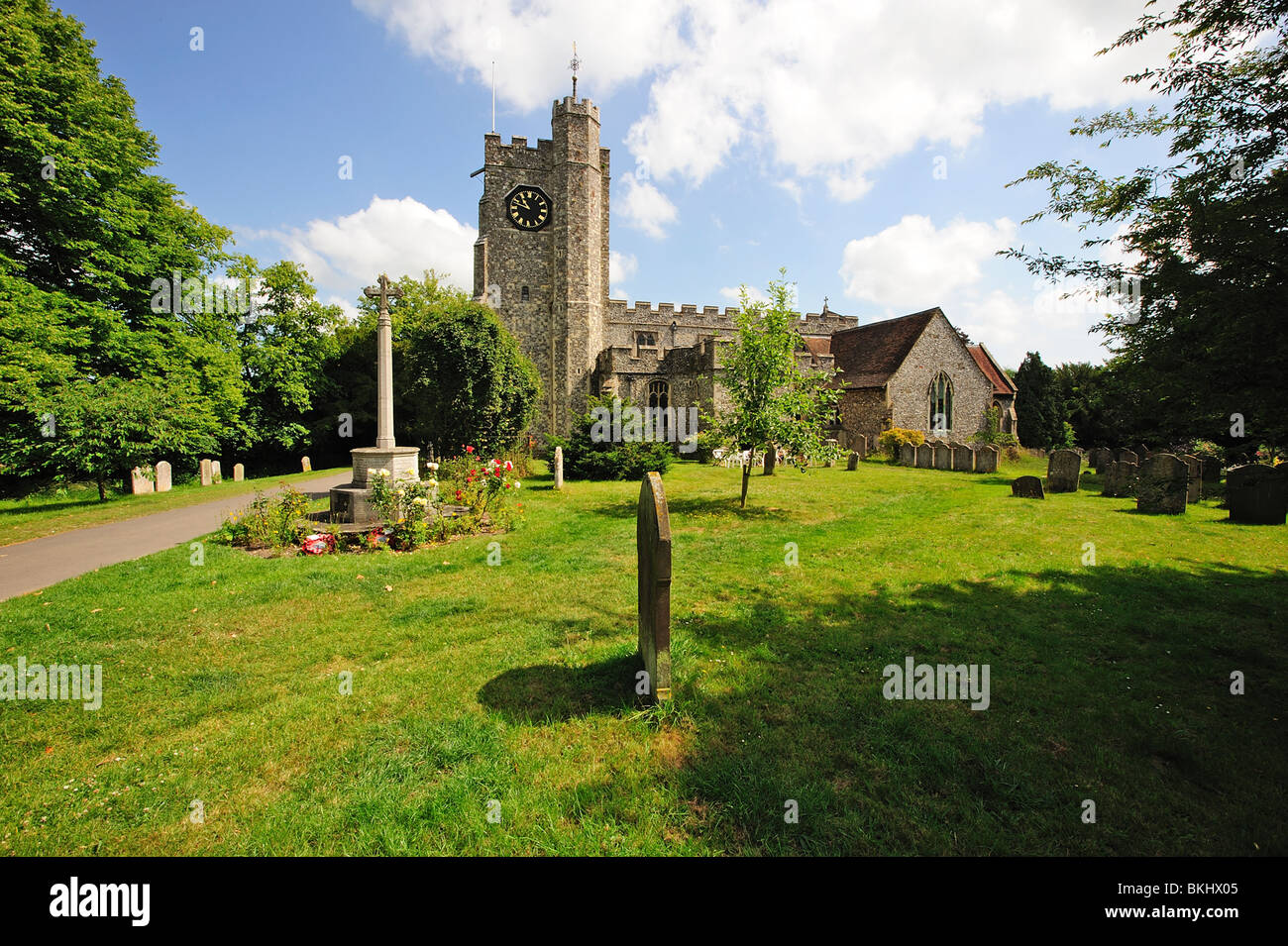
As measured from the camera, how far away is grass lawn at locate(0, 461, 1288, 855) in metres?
2.66

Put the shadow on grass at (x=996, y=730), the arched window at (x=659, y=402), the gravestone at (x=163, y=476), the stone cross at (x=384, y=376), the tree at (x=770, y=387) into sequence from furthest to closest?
the arched window at (x=659, y=402)
the gravestone at (x=163, y=476)
the tree at (x=770, y=387)
the stone cross at (x=384, y=376)
the shadow on grass at (x=996, y=730)

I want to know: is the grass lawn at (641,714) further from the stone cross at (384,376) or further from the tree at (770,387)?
the tree at (770,387)

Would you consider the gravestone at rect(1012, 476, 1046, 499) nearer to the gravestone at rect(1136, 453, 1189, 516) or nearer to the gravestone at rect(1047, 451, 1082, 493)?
the gravestone at rect(1047, 451, 1082, 493)

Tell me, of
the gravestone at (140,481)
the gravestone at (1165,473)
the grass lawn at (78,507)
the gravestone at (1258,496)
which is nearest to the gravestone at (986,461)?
the gravestone at (1165,473)

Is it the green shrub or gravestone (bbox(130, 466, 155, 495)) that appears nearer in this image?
gravestone (bbox(130, 466, 155, 495))

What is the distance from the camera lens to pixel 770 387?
1205cm

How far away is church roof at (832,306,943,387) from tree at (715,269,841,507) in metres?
17.6

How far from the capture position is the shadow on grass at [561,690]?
12.5ft

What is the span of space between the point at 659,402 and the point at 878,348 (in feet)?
47.3

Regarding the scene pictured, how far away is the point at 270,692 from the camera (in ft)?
13.4

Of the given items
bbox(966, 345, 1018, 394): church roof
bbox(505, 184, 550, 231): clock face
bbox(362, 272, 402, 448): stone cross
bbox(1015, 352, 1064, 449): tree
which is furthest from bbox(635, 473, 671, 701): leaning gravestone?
bbox(1015, 352, 1064, 449): tree

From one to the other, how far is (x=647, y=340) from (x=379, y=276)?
24326 mm

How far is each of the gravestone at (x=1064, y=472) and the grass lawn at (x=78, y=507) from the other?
23281 millimetres
